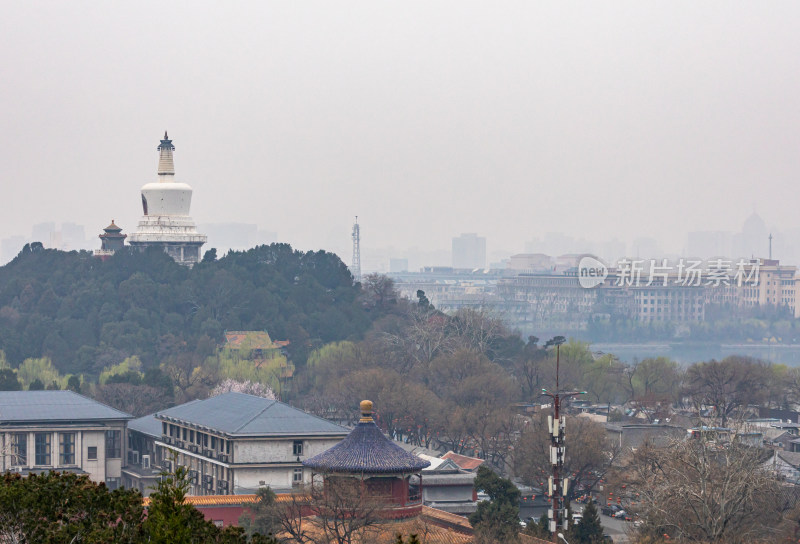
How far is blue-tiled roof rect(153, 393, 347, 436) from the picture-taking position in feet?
163

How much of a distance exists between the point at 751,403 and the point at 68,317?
4704cm

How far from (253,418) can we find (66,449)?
934 cm

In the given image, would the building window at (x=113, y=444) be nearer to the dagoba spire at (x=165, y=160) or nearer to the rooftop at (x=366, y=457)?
the rooftop at (x=366, y=457)

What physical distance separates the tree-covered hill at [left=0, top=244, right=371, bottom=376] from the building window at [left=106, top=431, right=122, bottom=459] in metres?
33.4

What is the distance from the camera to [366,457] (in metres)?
33.5

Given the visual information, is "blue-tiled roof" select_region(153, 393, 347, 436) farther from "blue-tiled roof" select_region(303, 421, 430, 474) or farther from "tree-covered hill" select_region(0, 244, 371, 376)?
"tree-covered hill" select_region(0, 244, 371, 376)

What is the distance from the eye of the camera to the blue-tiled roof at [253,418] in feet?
163

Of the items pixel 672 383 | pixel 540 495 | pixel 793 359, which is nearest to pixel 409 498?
pixel 540 495

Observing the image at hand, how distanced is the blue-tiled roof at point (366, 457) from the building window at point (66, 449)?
24467 mm

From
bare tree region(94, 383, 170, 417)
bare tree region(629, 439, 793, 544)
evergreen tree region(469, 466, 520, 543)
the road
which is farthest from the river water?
evergreen tree region(469, 466, 520, 543)

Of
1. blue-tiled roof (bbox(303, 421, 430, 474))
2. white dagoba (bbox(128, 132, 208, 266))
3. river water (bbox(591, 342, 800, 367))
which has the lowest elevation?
river water (bbox(591, 342, 800, 367))

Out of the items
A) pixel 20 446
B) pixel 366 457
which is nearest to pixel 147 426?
pixel 20 446

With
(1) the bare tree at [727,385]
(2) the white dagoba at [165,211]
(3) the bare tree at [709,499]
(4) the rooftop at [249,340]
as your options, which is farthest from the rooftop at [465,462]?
(2) the white dagoba at [165,211]

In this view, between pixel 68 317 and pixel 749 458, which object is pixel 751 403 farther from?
pixel 68 317
